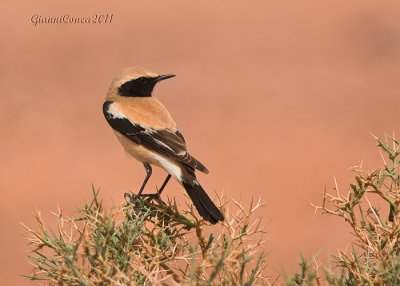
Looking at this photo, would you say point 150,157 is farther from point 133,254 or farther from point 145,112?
point 133,254

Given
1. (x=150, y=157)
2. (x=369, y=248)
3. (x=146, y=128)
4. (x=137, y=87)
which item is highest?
(x=137, y=87)

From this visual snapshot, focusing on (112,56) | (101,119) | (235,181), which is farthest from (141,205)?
(112,56)

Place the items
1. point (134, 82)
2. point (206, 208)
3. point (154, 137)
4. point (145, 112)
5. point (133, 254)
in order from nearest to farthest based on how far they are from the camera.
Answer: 1. point (133, 254)
2. point (206, 208)
3. point (154, 137)
4. point (145, 112)
5. point (134, 82)

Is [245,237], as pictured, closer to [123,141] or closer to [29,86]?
[123,141]

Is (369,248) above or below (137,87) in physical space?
below

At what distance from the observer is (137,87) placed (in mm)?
5055

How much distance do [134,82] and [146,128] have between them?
442 mm

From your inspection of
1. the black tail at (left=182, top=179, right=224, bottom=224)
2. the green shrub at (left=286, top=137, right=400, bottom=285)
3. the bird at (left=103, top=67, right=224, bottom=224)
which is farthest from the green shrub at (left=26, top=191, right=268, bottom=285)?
the bird at (left=103, top=67, right=224, bottom=224)

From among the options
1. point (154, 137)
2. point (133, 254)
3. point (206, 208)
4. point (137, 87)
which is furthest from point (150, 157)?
point (133, 254)

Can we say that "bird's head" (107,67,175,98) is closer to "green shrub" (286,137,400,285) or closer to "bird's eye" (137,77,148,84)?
"bird's eye" (137,77,148,84)

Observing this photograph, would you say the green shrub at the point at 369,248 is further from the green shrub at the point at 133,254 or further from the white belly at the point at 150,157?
the white belly at the point at 150,157

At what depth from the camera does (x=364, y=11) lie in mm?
21297

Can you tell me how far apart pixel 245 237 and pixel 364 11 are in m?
19.9

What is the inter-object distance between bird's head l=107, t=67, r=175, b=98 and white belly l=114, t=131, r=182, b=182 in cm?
35
